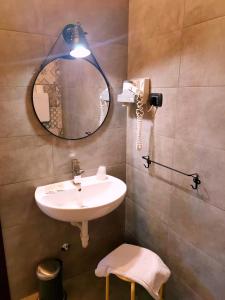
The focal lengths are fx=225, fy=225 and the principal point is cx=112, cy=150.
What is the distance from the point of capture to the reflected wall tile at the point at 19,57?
1.29 meters

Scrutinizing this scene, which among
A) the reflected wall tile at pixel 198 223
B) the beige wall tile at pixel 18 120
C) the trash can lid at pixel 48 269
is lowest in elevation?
the trash can lid at pixel 48 269

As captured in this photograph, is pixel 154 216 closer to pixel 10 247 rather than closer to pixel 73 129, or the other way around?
pixel 73 129

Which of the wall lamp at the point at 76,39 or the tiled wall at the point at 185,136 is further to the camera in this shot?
the wall lamp at the point at 76,39

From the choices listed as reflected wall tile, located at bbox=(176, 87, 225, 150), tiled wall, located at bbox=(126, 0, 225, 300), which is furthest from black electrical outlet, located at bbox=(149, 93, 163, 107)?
reflected wall tile, located at bbox=(176, 87, 225, 150)

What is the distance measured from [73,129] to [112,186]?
19.8 inches

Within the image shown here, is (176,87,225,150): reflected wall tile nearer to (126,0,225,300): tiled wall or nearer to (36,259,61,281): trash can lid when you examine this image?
(126,0,225,300): tiled wall

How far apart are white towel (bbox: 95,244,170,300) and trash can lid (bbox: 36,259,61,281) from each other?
1.14 ft

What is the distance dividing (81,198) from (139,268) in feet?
1.93

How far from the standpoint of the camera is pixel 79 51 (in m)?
1.38

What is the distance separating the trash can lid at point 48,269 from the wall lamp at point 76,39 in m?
1.44

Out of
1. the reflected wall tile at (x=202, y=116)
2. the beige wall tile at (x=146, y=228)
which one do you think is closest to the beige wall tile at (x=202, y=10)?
the reflected wall tile at (x=202, y=116)

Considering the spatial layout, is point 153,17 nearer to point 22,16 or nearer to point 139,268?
point 22,16

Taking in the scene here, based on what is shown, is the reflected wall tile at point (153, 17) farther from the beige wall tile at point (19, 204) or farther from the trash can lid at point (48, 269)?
the trash can lid at point (48, 269)

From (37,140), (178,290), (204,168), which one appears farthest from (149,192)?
(37,140)
